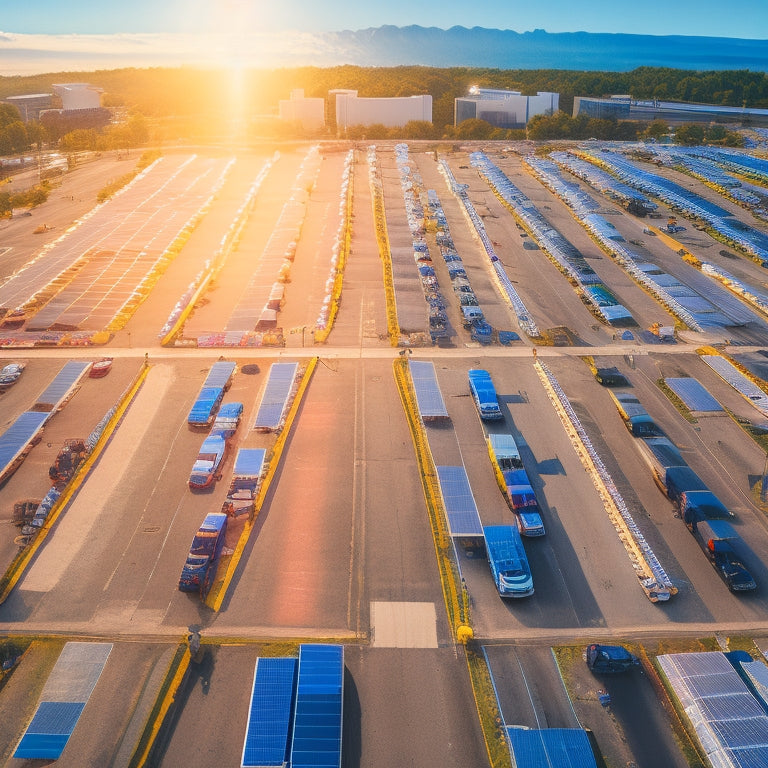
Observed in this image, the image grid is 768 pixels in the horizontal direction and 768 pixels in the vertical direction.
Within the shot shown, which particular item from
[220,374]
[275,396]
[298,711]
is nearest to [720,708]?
[298,711]

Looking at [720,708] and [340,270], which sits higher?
[340,270]

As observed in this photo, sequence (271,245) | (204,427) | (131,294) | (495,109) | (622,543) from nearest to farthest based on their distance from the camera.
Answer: (622,543)
(204,427)
(131,294)
(271,245)
(495,109)

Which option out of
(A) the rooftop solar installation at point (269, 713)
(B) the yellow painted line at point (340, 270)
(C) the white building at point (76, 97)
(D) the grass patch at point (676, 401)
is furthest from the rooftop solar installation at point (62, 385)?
(C) the white building at point (76, 97)

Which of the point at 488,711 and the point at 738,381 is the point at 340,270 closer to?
the point at 738,381

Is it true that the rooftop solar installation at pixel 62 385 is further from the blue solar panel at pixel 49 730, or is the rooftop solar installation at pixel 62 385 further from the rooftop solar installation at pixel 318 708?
Answer: the rooftop solar installation at pixel 318 708

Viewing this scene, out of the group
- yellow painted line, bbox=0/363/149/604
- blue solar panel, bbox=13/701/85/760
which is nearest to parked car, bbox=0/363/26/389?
yellow painted line, bbox=0/363/149/604

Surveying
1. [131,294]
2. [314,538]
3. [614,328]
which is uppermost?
[131,294]

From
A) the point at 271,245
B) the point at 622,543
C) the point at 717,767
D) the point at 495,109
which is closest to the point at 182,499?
the point at 622,543

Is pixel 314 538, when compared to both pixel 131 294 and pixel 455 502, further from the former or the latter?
pixel 131 294
